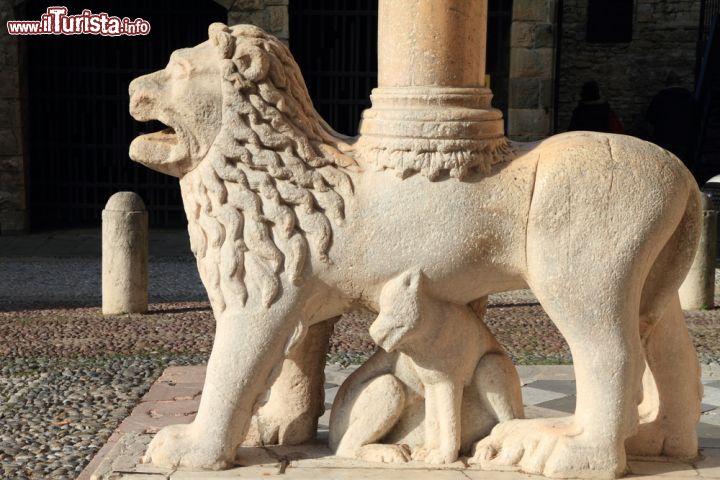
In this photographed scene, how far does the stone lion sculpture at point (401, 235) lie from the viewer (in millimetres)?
3799

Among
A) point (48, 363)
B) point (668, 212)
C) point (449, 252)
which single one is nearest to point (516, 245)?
point (449, 252)

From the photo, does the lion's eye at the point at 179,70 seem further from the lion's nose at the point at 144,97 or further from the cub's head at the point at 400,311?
the cub's head at the point at 400,311

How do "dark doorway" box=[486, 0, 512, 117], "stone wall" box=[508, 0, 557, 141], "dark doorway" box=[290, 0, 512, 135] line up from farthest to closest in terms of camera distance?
"dark doorway" box=[290, 0, 512, 135], "dark doorway" box=[486, 0, 512, 117], "stone wall" box=[508, 0, 557, 141]

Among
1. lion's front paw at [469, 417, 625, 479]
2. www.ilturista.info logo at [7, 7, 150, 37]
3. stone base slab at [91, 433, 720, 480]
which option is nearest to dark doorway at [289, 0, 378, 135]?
www.ilturista.info logo at [7, 7, 150, 37]

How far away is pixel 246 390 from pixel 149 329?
4.10m

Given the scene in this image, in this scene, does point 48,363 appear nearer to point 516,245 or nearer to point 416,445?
point 416,445

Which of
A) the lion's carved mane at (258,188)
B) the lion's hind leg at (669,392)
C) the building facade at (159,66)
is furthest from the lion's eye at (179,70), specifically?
the building facade at (159,66)

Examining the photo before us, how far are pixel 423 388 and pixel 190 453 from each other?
0.88 m

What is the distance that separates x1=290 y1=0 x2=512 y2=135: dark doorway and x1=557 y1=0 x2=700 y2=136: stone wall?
24.6 feet

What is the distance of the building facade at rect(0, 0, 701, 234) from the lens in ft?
40.6

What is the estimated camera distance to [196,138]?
4004 mm

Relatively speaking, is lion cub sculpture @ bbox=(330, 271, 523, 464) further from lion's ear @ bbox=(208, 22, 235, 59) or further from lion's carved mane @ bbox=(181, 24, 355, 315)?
lion's ear @ bbox=(208, 22, 235, 59)

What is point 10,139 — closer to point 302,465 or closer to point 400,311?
point 302,465

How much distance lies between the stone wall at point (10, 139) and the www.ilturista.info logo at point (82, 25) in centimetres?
22
